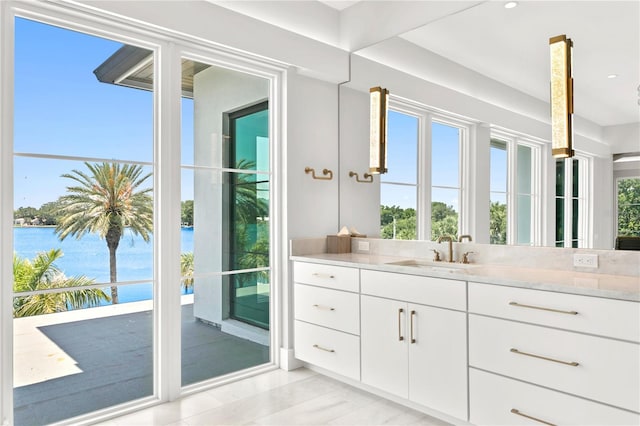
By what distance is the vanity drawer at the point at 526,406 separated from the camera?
5.85 ft

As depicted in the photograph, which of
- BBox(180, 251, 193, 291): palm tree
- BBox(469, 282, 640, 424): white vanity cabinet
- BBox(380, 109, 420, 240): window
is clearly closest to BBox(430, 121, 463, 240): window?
BBox(380, 109, 420, 240): window

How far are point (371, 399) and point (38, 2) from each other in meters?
2.92

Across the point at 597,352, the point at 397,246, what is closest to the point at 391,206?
the point at 397,246

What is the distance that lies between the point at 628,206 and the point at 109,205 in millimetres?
2819

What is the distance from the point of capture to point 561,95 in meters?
2.34

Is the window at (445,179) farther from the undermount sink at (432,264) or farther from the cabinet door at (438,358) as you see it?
the cabinet door at (438,358)

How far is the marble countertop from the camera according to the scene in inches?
71.1

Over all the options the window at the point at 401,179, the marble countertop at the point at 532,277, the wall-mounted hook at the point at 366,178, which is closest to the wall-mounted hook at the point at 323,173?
the wall-mounted hook at the point at 366,178

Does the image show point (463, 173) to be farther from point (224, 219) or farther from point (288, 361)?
point (288, 361)

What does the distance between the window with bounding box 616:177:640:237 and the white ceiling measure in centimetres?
32

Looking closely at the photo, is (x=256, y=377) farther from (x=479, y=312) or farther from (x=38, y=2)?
(x=38, y=2)

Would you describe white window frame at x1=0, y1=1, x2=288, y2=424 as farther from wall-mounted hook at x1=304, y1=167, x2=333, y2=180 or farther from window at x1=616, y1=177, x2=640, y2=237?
window at x1=616, y1=177, x2=640, y2=237

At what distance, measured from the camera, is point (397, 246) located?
3.25 m

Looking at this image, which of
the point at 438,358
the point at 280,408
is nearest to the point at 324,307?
the point at 280,408
